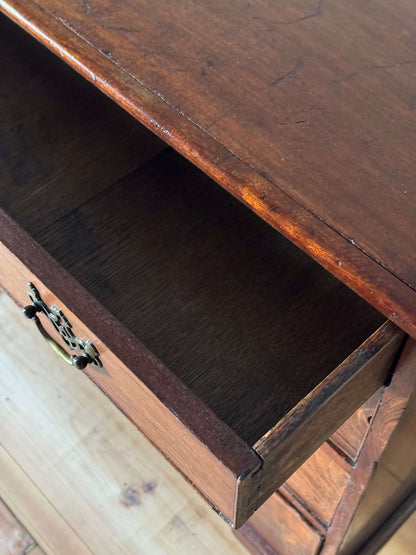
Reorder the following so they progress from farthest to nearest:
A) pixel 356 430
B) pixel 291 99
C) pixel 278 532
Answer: pixel 278 532 < pixel 356 430 < pixel 291 99

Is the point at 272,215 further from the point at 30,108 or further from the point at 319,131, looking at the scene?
the point at 30,108

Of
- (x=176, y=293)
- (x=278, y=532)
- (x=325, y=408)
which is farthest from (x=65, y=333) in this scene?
(x=278, y=532)

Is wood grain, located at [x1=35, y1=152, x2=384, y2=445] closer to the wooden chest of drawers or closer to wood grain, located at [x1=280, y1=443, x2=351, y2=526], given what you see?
the wooden chest of drawers

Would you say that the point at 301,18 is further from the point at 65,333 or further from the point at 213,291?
the point at 65,333

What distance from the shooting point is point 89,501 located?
1126 mm

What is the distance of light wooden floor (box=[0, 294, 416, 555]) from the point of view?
1.09m

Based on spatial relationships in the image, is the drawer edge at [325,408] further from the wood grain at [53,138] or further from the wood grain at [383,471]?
the wood grain at [53,138]

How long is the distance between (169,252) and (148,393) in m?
0.30

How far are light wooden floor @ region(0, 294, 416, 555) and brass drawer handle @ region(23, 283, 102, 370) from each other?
0.48m

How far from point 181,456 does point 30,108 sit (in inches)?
23.7

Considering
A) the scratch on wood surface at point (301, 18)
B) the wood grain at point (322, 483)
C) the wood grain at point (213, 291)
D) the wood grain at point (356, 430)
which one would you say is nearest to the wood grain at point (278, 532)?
the wood grain at point (322, 483)

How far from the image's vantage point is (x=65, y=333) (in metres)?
0.68

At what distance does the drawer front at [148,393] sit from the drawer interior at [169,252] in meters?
0.09

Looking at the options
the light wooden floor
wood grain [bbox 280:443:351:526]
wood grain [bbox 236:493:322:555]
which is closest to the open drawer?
wood grain [bbox 280:443:351:526]
